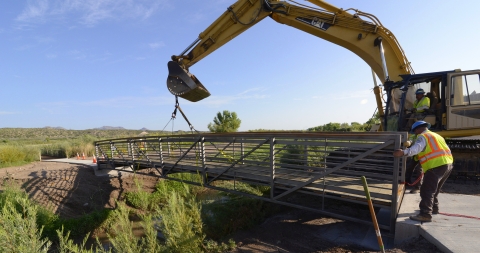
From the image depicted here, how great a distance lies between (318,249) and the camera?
15.3 ft

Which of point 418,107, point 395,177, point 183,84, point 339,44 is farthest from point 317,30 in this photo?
point 395,177

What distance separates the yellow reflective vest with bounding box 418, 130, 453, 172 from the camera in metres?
3.93

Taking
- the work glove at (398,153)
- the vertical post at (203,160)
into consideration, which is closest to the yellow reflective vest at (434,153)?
the work glove at (398,153)

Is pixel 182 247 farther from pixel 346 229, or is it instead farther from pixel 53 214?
pixel 53 214

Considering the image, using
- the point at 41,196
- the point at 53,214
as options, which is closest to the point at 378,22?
the point at 53,214

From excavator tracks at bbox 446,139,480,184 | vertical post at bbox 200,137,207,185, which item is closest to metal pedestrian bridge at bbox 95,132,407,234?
vertical post at bbox 200,137,207,185

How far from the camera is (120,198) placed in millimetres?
10406

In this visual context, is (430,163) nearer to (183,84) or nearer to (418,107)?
(418,107)

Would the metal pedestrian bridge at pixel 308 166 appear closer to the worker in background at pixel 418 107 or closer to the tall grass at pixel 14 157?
the worker in background at pixel 418 107

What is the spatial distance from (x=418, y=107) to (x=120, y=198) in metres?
10.9

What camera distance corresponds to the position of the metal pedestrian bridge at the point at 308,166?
4216 millimetres

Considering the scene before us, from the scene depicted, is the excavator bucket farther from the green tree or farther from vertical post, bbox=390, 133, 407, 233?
the green tree

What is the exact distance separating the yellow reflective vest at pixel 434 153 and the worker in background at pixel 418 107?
9.65 ft

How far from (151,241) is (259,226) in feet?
10.3
